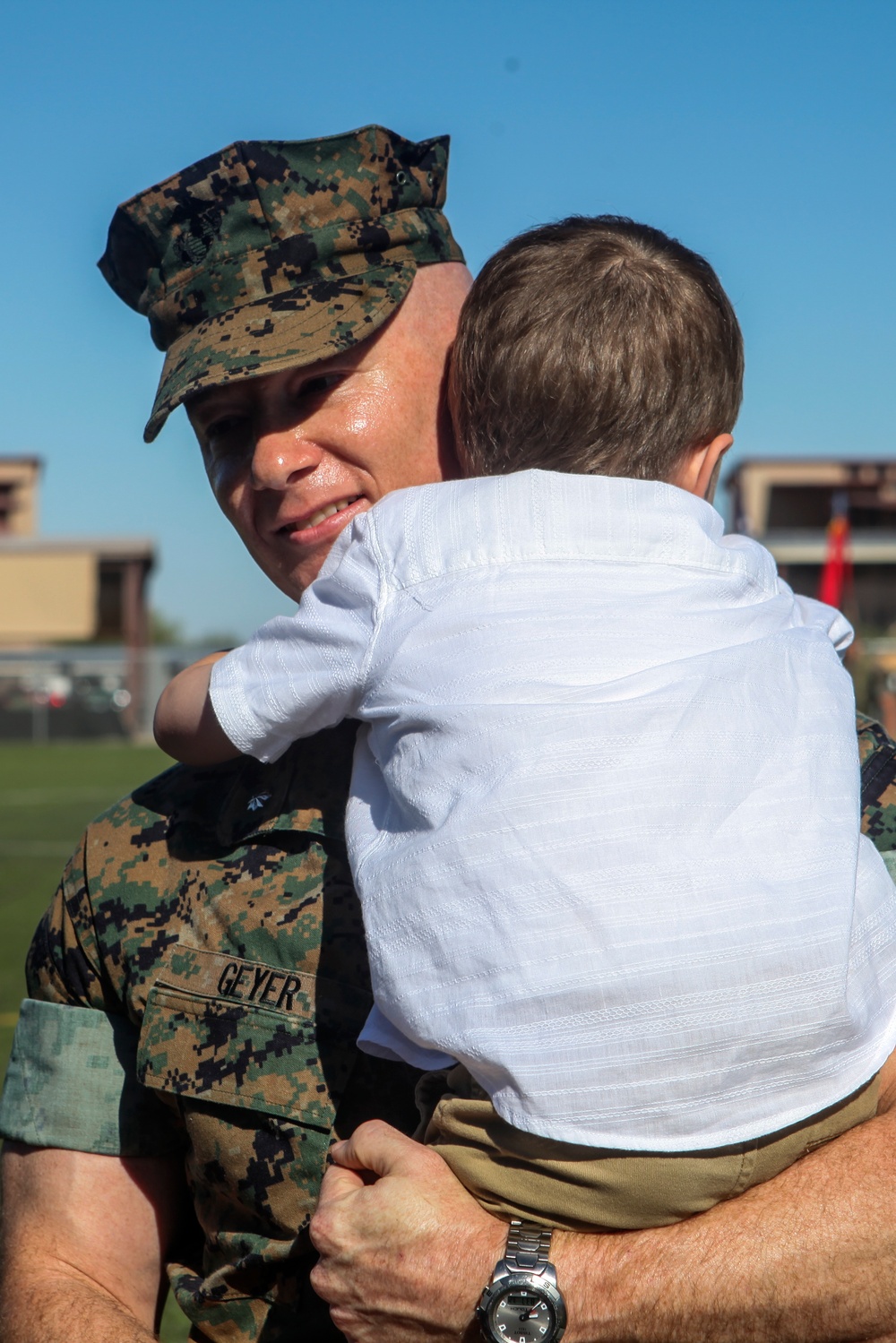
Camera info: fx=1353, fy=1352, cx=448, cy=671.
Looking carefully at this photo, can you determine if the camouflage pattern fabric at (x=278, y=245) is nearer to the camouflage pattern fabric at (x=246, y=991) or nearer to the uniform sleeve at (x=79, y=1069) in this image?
the camouflage pattern fabric at (x=246, y=991)

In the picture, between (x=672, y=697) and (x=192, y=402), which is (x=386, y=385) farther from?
(x=672, y=697)

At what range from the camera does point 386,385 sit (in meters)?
2.31

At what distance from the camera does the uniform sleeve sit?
203 centimetres

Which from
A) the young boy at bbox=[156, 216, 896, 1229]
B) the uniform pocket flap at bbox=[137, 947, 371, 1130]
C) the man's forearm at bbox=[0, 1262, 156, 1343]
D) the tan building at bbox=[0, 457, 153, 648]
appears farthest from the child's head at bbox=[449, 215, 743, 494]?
the tan building at bbox=[0, 457, 153, 648]

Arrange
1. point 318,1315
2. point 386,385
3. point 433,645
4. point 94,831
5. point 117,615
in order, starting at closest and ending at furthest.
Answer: point 433,645
point 318,1315
point 94,831
point 386,385
point 117,615

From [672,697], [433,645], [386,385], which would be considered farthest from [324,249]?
[672,697]

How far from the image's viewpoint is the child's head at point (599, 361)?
1.86 m

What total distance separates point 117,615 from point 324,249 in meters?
50.0

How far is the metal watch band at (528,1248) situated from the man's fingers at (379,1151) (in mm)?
140

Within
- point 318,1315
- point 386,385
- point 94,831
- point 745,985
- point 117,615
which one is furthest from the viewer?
point 117,615

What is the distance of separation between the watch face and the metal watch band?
0.09ft

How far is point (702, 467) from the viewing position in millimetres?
1963

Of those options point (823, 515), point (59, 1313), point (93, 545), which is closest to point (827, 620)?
point (59, 1313)

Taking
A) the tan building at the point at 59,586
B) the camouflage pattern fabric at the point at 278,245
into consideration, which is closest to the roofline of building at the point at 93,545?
the tan building at the point at 59,586
